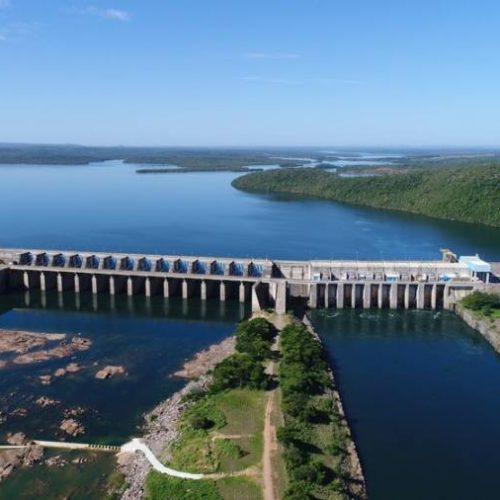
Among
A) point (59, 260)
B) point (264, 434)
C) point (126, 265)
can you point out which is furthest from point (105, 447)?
point (59, 260)

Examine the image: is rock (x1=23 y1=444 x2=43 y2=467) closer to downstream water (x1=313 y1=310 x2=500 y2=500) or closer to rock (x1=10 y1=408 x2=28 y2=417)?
rock (x1=10 y1=408 x2=28 y2=417)

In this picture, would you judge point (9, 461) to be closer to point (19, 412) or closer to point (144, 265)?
point (19, 412)

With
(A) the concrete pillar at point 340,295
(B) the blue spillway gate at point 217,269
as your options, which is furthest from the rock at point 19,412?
(A) the concrete pillar at point 340,295

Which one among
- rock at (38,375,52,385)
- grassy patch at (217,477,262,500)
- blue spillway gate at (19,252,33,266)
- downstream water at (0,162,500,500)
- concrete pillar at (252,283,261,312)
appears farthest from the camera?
blue spillway gate at (19,252,33,266)

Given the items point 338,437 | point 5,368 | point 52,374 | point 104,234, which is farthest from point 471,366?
point 104,234

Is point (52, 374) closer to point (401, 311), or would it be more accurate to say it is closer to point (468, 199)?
point (401, 311)

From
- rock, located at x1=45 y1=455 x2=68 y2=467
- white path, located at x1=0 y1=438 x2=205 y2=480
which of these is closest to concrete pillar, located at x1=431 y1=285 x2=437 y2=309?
white path, located at x1=0 y1=438 x2=205 y2=480
